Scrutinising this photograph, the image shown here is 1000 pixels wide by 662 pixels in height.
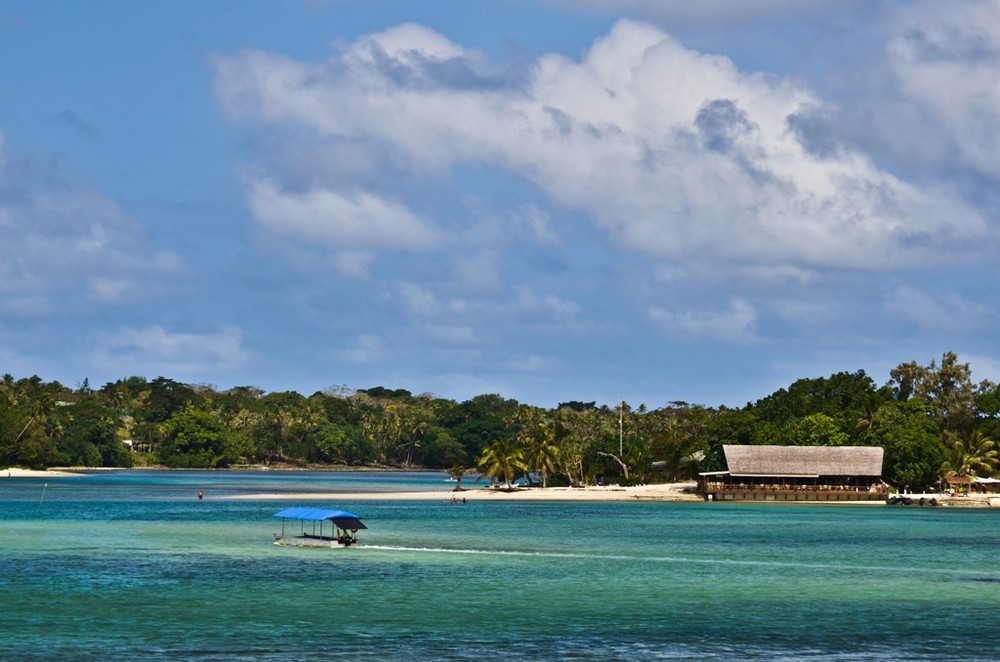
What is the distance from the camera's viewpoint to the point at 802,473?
12744cm

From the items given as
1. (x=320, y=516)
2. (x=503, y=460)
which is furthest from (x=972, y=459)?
(x=320, y=516)

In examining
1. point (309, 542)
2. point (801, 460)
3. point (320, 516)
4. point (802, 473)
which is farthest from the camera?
point (802, 473)

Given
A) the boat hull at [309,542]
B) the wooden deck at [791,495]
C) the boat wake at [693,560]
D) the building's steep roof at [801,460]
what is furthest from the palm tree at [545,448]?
the boat hull at [309,542]

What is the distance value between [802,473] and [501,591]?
8446 centimetres

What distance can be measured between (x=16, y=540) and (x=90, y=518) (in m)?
22.7

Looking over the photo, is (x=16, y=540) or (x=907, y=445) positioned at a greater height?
(x=907, y=445)

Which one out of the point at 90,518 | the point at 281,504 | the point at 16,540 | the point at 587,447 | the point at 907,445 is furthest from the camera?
the point at 587,447

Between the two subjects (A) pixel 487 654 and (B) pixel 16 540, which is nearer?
(A) pixel 487 654

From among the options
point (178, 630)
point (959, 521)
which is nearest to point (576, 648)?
point (178, 630)

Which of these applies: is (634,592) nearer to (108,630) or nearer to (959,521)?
(108,630)

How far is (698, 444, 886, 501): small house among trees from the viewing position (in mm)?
127500

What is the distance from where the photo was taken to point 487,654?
1364 inches

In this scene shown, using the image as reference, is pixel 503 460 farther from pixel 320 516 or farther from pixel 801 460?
pixel 320 516

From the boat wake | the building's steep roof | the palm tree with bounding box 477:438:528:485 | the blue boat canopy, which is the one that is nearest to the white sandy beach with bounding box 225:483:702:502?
the palm tree with bounding box 477:438:528:485
